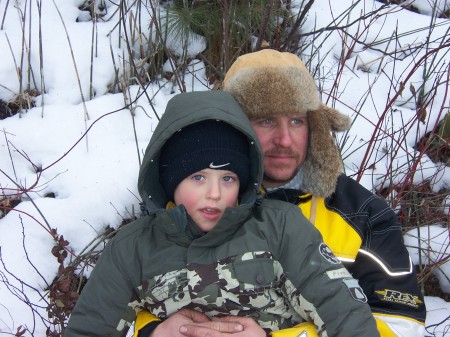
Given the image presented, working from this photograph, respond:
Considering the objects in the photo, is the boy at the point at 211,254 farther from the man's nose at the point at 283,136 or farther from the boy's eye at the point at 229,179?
the man's nose at the point at 283,136

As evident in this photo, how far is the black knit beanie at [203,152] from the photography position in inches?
77.7

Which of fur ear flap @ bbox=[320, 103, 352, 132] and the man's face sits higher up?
fur ear flap @ bbox=[320, 103, 352, 132]

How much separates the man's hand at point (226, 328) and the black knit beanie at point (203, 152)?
0.52m

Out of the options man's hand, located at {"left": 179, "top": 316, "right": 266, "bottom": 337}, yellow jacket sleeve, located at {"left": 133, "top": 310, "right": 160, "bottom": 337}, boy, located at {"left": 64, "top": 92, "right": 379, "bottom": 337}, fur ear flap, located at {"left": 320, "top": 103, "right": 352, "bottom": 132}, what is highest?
fur ear flap, located at {"left": 320, "top": 103, "right": 352, "bottom": 132}

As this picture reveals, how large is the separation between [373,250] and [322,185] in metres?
0.34

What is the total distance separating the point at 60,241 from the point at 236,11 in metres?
2.27

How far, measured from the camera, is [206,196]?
1.96 meters

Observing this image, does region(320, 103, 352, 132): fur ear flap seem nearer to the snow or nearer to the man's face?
the man's face


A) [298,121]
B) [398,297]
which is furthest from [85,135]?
[398,297]

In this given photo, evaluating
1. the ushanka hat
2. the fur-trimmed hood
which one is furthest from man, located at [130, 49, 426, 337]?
the fur-trimmed hood

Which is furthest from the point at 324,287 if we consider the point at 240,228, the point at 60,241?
the point at 60,241

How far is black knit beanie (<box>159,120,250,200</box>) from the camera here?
6.48ft

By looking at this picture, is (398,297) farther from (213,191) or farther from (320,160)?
(213,191)

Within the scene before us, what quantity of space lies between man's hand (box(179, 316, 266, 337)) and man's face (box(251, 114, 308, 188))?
67 cm
